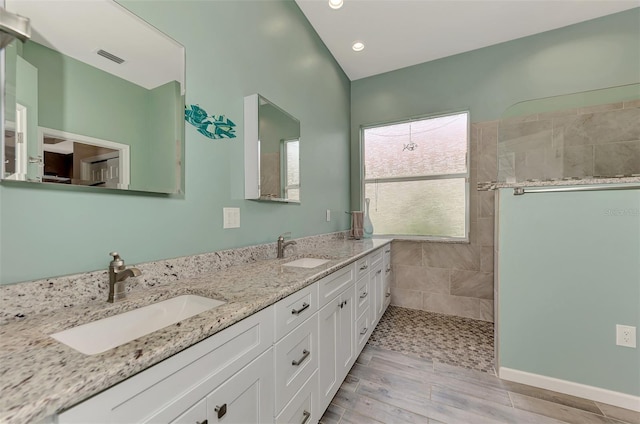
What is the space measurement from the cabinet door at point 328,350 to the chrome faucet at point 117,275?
85 centimetres

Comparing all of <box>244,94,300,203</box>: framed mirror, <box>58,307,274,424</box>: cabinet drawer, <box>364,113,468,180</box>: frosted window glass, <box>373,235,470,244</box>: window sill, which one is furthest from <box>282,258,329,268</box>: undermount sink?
<box>364,113,468,180</box>: frosted window glass

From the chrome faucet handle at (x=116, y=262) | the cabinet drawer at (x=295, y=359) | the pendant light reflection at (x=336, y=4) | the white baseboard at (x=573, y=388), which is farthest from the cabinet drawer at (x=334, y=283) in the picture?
the pendant light reflection at (x=336, y=4)

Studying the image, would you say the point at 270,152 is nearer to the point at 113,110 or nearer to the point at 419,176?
the point at 113,110

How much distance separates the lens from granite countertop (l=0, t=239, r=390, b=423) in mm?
428

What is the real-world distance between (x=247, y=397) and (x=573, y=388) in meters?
2.16

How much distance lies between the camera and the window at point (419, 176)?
3012 mm

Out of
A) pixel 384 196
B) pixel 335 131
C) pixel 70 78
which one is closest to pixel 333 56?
pixel 335 131

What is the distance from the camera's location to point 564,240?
1726 mm

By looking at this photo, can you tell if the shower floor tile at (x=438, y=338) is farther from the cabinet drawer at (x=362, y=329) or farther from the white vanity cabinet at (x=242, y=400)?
the white vanity cabinet at (x=242, y=400)

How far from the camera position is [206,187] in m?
1.40

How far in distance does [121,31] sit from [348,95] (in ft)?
9.44

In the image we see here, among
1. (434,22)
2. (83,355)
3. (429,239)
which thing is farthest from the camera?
(429,239)

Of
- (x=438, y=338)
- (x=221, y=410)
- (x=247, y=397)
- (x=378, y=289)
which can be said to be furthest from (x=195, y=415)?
(x=438, y=338)

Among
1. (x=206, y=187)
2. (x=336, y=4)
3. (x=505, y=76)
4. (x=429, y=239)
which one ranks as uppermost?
(x=336, y=4)
